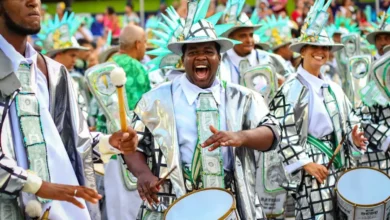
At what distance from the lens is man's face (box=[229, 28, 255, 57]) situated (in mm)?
9641

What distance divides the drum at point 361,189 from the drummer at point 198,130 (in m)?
1.51

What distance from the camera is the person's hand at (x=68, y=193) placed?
4.34 m

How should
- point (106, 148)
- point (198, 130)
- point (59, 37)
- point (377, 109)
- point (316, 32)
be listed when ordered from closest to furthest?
point (106, 148)
point (198, 130)
point (316, 32)
point (377, 109)
point (59, 37)

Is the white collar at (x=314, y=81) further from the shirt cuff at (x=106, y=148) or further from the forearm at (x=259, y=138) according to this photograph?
the shirt cuff at (x=106, y=148)

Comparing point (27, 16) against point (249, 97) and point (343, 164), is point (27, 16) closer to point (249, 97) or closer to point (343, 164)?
point (249, 97)

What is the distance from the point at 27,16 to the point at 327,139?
3478mm

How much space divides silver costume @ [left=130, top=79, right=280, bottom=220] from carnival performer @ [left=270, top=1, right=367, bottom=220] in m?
1.62

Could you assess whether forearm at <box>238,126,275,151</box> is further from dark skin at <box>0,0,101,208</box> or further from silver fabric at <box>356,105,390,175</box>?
silver fabric at <box>356,105,390,175</box>

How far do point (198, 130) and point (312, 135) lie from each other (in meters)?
2.13

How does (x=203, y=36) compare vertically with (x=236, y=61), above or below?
above

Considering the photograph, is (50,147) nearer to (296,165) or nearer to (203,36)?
(203,36)

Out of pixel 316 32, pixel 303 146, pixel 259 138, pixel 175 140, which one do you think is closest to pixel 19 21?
pixel 175 140

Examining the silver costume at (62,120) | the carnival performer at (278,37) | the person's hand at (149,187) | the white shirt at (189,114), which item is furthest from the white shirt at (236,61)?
the silver costume at (62,120)

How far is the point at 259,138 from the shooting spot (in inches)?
213
